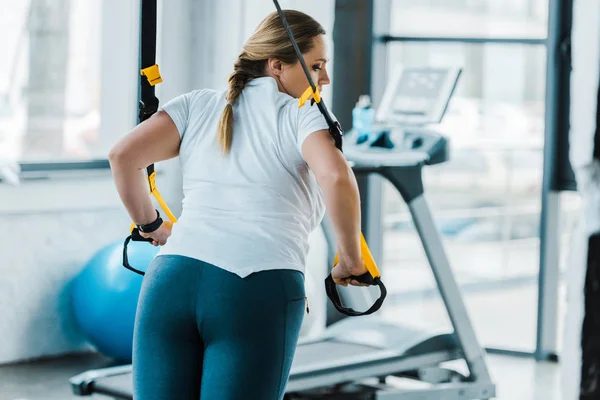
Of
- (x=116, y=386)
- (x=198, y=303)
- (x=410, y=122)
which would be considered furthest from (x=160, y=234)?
(x=410, y=122)

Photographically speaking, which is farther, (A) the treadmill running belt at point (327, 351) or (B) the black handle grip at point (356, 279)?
(A) the treadmill running belt at point (327, 351)

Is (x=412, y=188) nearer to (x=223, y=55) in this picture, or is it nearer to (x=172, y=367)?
(x=223, y=55)

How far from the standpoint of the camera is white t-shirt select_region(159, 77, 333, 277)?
4.92ft

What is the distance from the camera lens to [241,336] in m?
1.44

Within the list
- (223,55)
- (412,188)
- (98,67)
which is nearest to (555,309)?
(412,188)

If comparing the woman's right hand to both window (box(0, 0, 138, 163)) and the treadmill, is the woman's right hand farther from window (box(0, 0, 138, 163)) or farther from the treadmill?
window (box(0, 0, 138, 163))

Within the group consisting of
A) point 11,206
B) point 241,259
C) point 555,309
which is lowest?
point 555,309

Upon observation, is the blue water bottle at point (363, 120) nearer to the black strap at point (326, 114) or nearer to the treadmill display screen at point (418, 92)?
the treadmill display screen at point (418, 92)

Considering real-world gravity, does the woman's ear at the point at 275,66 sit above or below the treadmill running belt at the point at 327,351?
above

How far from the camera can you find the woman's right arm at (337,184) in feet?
4.77

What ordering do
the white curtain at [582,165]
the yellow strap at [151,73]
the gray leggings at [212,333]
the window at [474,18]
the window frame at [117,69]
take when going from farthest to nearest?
the window frame at [117,69]
the window at [474,18]
the yellow strap at [151,73]
the gray leggings at [212,333]
the white curtain at [582,165]

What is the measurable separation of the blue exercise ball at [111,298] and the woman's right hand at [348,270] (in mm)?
2228

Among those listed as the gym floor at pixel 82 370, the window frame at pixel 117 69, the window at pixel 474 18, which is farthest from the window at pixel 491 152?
the window frame at pixel 117 69

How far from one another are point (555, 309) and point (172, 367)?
3056 millimetres
